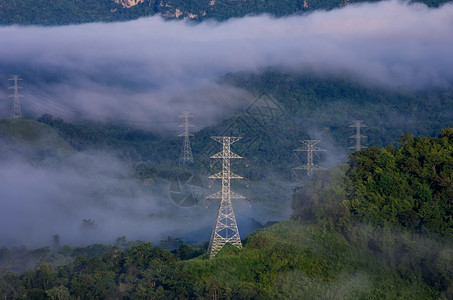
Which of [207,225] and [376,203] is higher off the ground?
[376,203]

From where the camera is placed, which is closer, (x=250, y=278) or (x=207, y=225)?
(x=250, y=278)

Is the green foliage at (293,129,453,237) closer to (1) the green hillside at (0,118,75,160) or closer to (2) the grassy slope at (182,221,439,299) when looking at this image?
(2) the grassy slope at (182,221,439,299)

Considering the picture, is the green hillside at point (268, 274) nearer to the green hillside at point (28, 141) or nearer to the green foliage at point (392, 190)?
the green foliage at point (392, 190)

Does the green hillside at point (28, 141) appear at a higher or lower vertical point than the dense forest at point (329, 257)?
higher

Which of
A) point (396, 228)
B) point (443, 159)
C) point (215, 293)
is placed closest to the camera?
point (215, 293)

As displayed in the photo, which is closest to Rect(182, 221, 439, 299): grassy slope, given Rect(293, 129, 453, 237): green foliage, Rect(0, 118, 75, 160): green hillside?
Rect(293, 129, 453, 237): green foliage

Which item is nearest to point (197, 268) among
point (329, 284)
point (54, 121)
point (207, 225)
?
point (329, 284)

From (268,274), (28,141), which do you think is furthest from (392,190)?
(28,141)

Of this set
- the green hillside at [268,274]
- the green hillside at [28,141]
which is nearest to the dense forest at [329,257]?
the green hillside at [268,274]

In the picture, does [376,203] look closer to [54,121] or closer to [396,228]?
[396,228]
